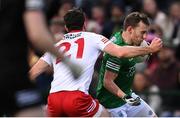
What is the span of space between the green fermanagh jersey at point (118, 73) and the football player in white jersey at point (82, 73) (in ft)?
1.59

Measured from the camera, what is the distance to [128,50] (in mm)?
7434

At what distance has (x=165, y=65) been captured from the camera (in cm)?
1230

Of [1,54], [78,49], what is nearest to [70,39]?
[78,49]

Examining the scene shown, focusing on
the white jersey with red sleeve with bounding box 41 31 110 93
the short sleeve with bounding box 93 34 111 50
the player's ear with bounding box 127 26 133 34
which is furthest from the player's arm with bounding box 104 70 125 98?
the short sleeve with bounding box 93 34 111 50

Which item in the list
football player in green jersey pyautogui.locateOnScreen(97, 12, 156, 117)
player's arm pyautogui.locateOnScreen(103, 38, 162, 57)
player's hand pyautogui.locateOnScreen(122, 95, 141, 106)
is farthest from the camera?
football player in green jersey pyautogui.locateOnScreen(97, 12, 156, 117)

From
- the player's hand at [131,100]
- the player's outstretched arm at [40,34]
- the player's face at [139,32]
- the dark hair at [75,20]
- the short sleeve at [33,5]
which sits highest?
the short sleeve at [33,5]

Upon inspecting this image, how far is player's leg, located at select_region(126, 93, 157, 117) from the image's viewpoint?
8.67m

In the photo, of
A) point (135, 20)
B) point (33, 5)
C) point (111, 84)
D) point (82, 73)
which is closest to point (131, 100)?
point (111, 84)

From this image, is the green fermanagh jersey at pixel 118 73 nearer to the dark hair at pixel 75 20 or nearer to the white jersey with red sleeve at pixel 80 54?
the white jersey with red sleeve at pixel 80 54

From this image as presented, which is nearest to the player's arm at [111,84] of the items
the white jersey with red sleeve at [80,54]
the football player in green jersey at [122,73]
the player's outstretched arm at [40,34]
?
the football player in green jersey at [122,73]

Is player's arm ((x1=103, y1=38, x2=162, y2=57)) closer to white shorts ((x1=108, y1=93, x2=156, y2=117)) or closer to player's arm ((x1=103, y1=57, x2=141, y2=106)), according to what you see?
player's arm ((x1=103, y1=57, x2=141, y2=106))

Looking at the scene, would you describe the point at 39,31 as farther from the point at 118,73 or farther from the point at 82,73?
the point at 118,73

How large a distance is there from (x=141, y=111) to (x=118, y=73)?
2.35 feet

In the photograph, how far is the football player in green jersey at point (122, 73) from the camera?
8.12 meters
